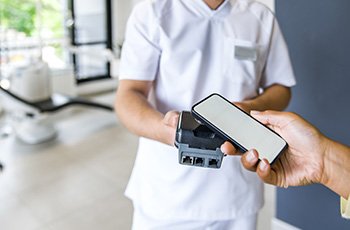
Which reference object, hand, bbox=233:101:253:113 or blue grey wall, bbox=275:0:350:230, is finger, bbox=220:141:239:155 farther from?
blue grey wall, bbox=275:0:350:230

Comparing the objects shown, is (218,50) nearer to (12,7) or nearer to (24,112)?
(24,112)

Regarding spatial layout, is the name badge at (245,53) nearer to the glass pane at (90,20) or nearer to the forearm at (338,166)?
the forearm at (338,166)

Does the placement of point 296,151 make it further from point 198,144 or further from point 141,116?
point 141,116

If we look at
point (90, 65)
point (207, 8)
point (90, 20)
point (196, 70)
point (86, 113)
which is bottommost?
point (86, 113)

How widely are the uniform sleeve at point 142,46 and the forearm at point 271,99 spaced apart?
0.92 feet

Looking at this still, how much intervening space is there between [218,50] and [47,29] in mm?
4167

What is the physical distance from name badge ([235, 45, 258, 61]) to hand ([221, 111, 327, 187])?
234 millimetres

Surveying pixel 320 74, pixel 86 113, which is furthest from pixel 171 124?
pixel 86 113

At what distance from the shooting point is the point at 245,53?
0.98m

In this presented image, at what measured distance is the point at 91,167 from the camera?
2791 mm

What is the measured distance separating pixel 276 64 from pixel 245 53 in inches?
5.7

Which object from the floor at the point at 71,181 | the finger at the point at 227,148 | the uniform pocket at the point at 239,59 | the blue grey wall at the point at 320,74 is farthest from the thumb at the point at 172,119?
the floor at the point at 71,181

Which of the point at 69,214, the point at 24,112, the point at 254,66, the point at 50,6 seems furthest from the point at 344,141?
the point at 50,6

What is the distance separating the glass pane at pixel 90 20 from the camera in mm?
4883
